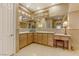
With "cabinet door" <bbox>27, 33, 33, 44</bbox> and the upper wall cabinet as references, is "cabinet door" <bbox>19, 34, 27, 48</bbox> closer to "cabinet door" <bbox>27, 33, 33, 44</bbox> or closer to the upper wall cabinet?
"cabinet door" <bbox>27, 33, 33, 44</bbox>

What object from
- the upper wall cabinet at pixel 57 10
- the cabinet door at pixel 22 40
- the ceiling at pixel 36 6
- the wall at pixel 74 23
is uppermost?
the ceiling at pixel 36 6

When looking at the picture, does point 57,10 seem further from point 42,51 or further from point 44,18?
point 42,51

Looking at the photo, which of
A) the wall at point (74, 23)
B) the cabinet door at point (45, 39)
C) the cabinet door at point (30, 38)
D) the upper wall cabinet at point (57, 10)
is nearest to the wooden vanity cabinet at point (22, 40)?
the cabinet door at point (30, 38)

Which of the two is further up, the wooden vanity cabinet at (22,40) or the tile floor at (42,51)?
the wooden vanity cabinet at (22,40)

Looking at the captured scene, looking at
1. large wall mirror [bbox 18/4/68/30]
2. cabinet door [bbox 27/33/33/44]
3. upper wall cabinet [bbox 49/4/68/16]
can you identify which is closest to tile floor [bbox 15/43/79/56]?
cabinet door [bbox 27/33/33/44]

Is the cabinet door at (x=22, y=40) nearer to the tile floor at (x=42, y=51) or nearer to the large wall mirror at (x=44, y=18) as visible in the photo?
the tile floor at (x=42, y=51)

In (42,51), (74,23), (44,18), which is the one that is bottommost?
(42,51)

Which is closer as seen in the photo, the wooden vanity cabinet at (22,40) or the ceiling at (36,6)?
the ceiling at (36,6)

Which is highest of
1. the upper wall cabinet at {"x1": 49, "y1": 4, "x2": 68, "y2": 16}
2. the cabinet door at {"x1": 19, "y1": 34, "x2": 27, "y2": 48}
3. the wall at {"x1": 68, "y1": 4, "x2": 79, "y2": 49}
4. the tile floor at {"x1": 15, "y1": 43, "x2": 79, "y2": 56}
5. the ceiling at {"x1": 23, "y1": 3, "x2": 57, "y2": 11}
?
the ceiling at {"x1": 23, "y1": 3, "x2": 57, "y2": 11}

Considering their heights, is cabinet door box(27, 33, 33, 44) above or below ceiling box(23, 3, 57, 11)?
below

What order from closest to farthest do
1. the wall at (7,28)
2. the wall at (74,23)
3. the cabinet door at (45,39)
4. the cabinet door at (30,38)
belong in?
the wall at (7,28) → the wall at (74,23) → the cabinet door at (30,38) → the cabinet door at (45,39)

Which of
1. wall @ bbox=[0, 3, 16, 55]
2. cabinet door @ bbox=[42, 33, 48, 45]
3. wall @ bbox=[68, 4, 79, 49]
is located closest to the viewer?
wall @ bbox=[0, 3, 16, 55]

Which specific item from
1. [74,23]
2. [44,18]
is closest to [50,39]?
[44,18]

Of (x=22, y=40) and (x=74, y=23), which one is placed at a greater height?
(x=74, y=23)
